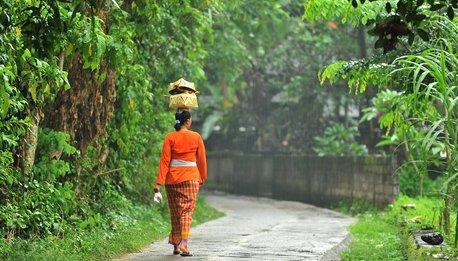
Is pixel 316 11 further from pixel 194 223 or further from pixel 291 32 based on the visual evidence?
pixel 291 32

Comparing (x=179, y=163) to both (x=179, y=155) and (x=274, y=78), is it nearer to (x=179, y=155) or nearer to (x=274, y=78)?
(x=179, y=155)

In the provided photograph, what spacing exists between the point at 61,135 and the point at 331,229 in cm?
521

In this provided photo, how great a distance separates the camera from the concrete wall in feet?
56.1

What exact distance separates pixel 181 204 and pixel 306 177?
1323cm

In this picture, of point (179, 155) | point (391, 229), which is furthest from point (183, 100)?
point (391, 229)

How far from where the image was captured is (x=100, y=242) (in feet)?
29.3

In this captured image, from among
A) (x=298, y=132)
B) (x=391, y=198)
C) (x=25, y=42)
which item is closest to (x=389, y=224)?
(x=391, y=198)

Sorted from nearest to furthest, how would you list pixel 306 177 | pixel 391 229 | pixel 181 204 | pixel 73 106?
pixel 181 204
pixel 73 106
pixel 391 229
pixel 306 177

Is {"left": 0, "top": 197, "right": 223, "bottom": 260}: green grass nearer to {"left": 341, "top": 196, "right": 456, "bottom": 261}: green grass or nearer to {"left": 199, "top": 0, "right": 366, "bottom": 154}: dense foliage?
{"left": 341, "top": 196, "right": 456, "bottom": 261}: green grass

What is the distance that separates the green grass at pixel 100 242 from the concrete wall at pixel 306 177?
3.64m

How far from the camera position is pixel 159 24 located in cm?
1236

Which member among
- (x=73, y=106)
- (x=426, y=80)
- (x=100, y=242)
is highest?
(x=426, y=80)

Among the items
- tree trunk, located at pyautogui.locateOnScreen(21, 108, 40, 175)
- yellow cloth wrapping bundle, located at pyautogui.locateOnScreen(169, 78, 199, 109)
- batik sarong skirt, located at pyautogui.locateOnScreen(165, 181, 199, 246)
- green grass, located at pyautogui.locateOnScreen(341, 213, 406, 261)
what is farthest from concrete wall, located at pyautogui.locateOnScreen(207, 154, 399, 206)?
tree trunk, located at pyautogui.locateOnScreen(21, 108, 40, 175)

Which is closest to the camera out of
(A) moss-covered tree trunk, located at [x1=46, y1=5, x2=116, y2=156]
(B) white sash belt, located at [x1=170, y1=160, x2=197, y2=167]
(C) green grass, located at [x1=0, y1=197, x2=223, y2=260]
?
(C) green grass, located at [x1=0, y1=197, x2=223, y2=260]
